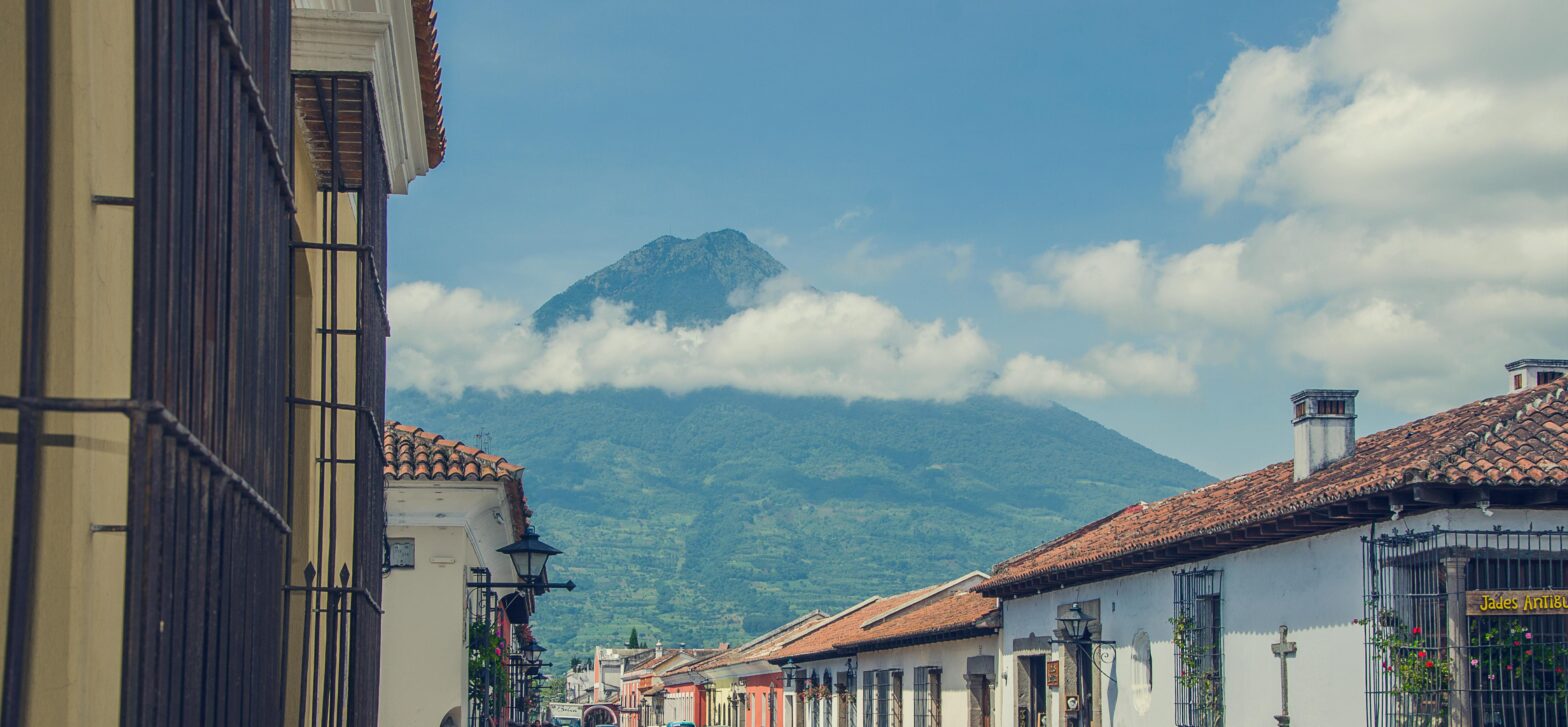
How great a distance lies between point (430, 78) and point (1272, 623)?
32.1 ft

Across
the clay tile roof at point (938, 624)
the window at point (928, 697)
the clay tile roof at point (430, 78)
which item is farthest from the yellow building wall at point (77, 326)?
the window at point (928, 697)

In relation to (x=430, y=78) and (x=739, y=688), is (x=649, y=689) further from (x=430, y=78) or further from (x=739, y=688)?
(x=430, y=78)

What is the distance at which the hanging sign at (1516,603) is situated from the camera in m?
12.5

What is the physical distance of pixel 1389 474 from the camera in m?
13.0

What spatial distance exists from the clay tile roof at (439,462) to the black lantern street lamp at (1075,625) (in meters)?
7.61

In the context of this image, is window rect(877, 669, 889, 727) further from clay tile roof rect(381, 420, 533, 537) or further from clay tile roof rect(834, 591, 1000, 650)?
clay tile roof rect(381, 420, 533, 537)

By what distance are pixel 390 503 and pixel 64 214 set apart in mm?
13386

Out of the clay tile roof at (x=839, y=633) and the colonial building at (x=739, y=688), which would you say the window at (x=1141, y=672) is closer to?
the clay tile roof at (x=839, y=633)

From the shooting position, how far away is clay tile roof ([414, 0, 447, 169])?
9.65 metres

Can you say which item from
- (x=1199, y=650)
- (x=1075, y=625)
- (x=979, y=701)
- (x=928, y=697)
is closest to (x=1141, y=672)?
(x=1075, y=625)

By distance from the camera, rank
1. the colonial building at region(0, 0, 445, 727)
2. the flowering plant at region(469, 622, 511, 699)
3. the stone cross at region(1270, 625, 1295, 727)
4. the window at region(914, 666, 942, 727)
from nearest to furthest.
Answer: the colonial building at region(0, 0, 445, 727)
the stone cross at region(1270, 625, 1295, 727)
the flowering plant at region(469, 622, 511, 699)
the window at region(914, 666, 942, 727)

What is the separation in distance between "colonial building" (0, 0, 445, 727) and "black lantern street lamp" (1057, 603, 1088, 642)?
53.5ft

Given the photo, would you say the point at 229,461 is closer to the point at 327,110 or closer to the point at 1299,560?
the point at 327,110

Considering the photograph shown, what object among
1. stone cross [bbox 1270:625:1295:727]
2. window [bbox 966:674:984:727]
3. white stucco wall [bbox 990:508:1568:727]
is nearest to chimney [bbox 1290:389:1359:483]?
white stucco wall [bbox 990:508:1568:727]
